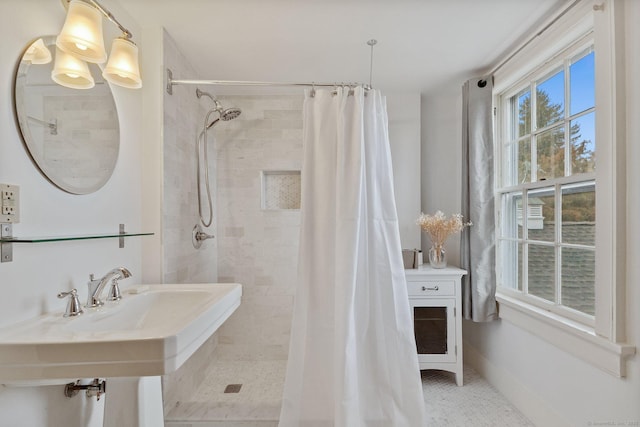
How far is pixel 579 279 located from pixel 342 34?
1.89 meters

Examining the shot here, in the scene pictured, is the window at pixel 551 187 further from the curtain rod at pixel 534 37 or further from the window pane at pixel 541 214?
the curtain rod at pixel 534 37

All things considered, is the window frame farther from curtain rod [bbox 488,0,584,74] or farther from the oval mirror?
the oval mirror

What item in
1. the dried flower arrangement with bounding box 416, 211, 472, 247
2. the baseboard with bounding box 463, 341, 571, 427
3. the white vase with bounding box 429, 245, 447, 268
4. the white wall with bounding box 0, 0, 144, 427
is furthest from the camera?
the white vase with bounding box 429, 245, 447, 268

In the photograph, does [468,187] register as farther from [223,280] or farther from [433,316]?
[223,280]

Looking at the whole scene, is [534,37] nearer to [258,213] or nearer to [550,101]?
[550,101]

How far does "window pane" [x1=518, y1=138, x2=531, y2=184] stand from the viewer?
1880 mm

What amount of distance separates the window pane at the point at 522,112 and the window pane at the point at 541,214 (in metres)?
0.44

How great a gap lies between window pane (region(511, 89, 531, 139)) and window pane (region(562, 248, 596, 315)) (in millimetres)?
845

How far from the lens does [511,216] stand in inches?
80.0

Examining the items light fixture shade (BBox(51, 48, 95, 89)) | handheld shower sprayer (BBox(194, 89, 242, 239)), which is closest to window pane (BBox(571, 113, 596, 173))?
handheld shower sprayer (BBox(194, 89, 242, 239))

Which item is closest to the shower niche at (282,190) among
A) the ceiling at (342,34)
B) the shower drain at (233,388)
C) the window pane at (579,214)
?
the ceiling at (342,34)

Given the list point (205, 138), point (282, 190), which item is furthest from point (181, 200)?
point (282, 190)

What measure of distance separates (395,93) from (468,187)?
1092 millimetres

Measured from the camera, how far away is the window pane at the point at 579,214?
4.70ft
